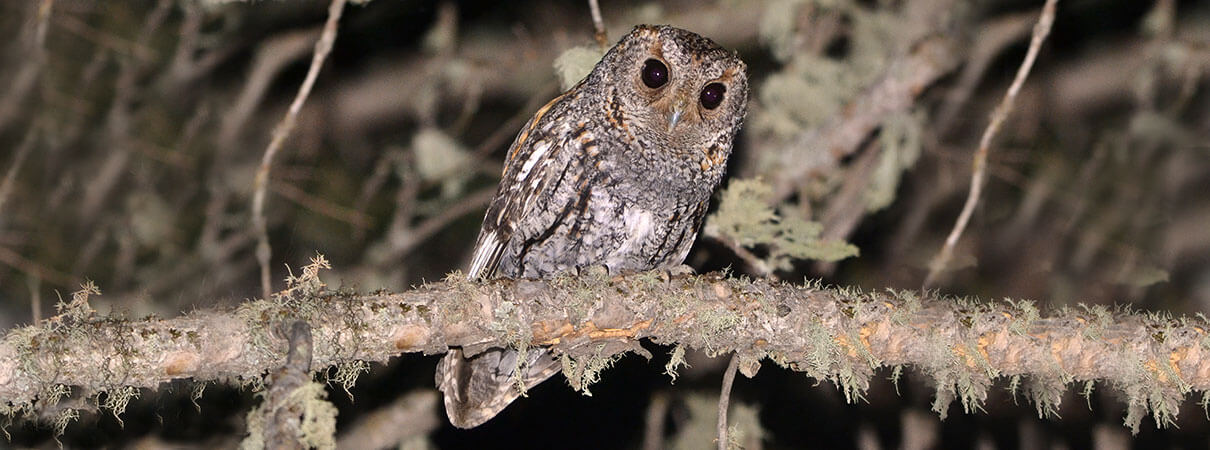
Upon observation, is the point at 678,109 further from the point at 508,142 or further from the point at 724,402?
the point at 508,142

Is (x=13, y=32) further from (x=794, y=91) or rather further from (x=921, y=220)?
(x=921, y=220)

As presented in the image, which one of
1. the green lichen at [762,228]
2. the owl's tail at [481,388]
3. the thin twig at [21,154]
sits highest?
the thin twig at [21,154]

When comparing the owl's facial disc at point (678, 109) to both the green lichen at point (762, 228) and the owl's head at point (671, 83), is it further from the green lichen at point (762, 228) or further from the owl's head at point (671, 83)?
the green lichen at point (762, 228)

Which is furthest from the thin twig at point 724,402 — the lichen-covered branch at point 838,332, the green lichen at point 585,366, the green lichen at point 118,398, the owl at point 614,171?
the green lichen at point 118,398

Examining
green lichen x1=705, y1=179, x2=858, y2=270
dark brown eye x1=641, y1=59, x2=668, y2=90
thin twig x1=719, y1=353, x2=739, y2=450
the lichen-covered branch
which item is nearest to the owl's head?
dark brown eye x1=641, y1=59, x2=668, y2=90

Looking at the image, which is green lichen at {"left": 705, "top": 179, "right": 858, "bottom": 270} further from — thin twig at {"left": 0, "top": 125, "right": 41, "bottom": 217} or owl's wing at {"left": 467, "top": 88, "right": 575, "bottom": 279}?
thin twig at {"left": 0, "top": 125, "right": 41, "bottom": 217}
